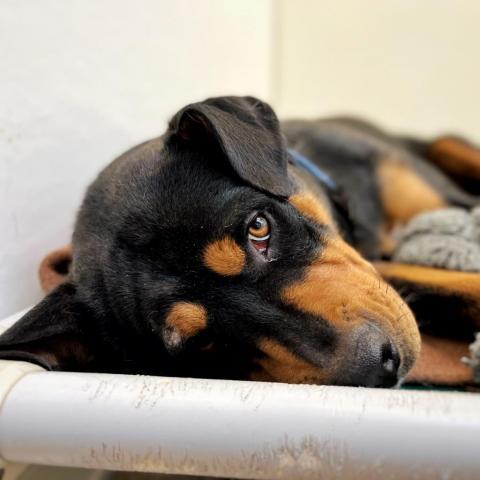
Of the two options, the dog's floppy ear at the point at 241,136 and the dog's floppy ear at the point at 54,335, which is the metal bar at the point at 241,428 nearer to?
the dog's floppy ear at the point at 54,335

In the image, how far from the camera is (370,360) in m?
1.18

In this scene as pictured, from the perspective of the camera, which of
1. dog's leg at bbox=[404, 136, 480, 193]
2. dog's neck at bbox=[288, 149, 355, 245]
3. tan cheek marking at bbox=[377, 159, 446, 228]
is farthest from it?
dog's leg at bbox=[404, 136, 480, 193]

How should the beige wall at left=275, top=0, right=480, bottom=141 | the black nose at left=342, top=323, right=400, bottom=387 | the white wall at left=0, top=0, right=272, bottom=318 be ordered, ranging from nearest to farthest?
the black nose at left=342, top=323, right=400, bottom=387, the white wall at left=0, top=0, right=272, bottom=318, the beige wall at left=275, top=0, right=480, bottom=141

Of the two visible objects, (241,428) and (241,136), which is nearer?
(241,428)

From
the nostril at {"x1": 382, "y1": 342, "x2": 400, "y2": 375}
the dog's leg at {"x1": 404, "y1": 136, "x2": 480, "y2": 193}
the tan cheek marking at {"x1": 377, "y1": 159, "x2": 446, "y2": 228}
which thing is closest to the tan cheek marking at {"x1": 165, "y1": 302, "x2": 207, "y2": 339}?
the nostril at {"x1": 382, "y1": 342, "x2": 400, "y2": 375}

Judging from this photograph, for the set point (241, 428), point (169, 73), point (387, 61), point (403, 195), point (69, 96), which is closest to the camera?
point (241, 428)

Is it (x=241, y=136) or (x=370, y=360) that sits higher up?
(x=241, y=136)

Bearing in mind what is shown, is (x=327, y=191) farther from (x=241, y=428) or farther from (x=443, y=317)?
(x=241, y=428)

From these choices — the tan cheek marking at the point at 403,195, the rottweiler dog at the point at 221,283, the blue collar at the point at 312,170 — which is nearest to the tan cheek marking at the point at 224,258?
the rottweiler dog at the point at 221,283

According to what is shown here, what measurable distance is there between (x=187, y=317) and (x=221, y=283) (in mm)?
102

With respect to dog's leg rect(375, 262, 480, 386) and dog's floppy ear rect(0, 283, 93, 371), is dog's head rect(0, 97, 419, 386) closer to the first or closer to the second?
dog's floppy ear rect(0, 283, 93, 371)

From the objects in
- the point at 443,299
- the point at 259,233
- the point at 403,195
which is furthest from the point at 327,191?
the point at 259,233

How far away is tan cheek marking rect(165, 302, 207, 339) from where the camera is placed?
130cm

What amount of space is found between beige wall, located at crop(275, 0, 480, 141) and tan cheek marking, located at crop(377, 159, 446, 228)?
→ 1.76 m
